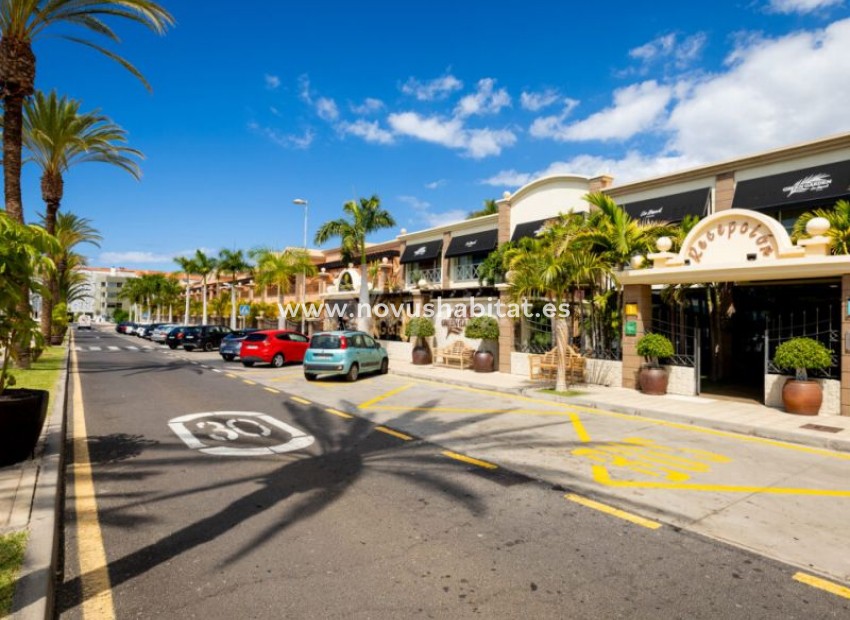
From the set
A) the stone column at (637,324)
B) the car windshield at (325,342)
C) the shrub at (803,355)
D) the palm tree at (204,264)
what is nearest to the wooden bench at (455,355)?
the car windshield at (325,342)

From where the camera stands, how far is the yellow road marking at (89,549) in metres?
3.26

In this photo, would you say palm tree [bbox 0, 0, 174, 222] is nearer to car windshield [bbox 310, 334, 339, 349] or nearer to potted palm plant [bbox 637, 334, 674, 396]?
car windshield [bbox 310, 334, 339, 349]

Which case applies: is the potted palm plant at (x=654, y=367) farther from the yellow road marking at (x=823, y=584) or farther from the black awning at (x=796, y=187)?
the yellow road marking at (x=823, y=584)

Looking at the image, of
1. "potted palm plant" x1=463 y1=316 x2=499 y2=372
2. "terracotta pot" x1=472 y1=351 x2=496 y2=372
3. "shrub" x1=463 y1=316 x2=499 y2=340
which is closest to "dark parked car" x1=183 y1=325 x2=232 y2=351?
"shrub" x1=463 y1=316 x2=499 y2=340

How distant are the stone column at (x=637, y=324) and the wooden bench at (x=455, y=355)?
6977 mm

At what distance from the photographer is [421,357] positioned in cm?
2188

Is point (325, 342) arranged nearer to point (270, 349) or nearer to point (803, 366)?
point (270, 349)

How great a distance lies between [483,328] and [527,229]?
16.5 ft

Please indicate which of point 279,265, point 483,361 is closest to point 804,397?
point 483,361

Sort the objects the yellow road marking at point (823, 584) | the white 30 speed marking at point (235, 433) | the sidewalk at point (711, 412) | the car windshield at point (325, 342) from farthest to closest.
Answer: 1. the car windshield at point (325, 342)
2. the sidewalk at point (711, 412)
3. the white 30 speed marking at point (235, 433)
4. the yellow road marking at point (823, 584)

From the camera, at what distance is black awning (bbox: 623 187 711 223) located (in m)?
15.8

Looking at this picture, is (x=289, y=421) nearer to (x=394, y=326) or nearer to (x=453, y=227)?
(x=453, y=227)

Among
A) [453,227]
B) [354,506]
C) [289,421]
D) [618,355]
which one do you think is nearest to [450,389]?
[618,355]

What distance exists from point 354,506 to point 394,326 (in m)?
24.5
